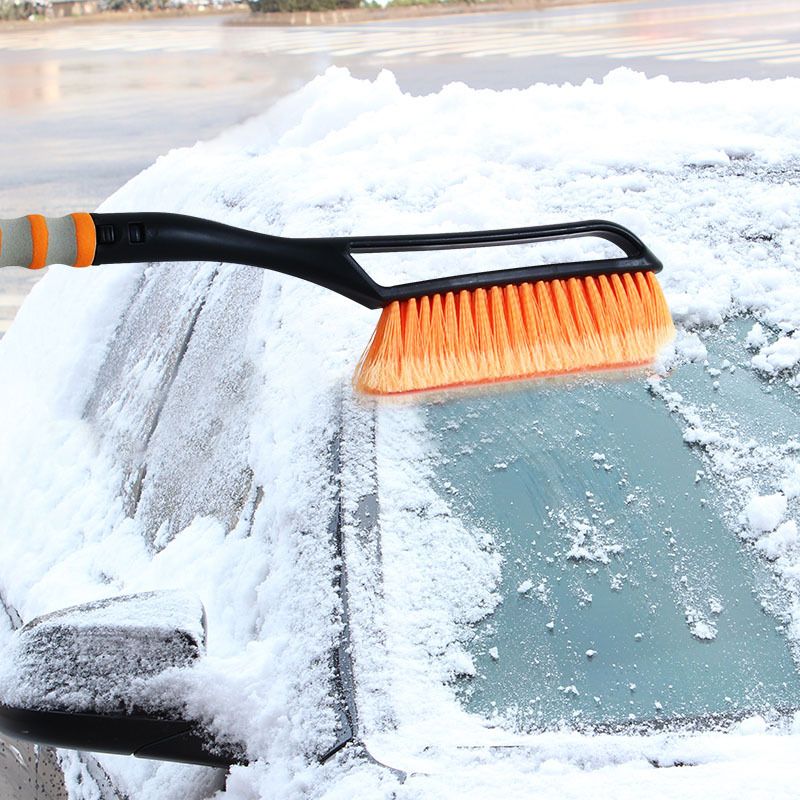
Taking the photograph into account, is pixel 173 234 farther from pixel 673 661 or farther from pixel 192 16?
pixel 192 16

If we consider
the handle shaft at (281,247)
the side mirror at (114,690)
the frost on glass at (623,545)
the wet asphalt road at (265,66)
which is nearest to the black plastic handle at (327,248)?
the handle shaft at (281,247)

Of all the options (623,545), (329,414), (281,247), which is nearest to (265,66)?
(281,247)

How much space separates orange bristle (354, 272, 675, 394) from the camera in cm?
142

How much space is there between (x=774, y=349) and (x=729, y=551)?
14.2 inches

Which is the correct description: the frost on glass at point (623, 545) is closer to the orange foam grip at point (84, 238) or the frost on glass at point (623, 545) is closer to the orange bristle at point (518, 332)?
the orange bristle at point (518, 332)

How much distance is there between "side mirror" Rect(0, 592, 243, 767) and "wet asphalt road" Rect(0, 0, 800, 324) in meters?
5.67

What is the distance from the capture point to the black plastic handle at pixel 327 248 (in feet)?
4.70

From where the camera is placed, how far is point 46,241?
1.39 meters

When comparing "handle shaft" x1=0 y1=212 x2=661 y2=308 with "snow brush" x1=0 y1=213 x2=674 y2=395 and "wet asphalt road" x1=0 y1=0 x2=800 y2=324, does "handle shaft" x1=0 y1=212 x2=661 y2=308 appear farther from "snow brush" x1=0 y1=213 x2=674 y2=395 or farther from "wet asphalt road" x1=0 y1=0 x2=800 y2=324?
"wet asphalt road" x1=0 y1=0 x2=800 y2=324

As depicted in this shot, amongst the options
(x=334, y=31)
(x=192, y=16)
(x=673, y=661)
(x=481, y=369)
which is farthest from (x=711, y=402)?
(x=192, y=16)

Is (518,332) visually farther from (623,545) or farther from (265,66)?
(265,66)

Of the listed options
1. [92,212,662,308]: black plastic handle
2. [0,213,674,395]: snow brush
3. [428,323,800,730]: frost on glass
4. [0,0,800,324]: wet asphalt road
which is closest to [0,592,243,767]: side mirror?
[428,323,800,730]: frost on glass

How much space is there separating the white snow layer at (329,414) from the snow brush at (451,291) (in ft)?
0.20

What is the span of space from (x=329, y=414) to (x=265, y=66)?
37.6 feet
